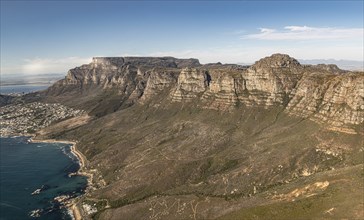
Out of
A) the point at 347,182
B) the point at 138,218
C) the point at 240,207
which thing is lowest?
the point at 138,218

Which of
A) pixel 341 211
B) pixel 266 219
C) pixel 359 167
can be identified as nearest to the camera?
pixel 341 211

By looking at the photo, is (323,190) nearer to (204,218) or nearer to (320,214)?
(320,214)

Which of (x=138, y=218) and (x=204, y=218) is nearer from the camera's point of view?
(x=204, y=218)

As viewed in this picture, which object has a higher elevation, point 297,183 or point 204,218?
point 297,183

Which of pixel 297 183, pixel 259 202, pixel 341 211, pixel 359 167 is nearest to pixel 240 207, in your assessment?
pixel 259 202

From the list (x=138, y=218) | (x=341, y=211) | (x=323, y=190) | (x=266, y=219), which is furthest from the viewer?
(x=138, y=218)

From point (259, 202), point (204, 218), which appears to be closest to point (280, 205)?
point (259, 202)

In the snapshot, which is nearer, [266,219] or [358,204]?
[358,204]

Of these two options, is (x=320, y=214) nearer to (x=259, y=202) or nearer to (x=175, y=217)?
(x=259, y=202)

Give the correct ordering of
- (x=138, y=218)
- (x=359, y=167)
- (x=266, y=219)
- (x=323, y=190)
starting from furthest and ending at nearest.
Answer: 1. (x=138, y=218)
2. (x=359, y=167)
3. (x=323, y=190)
4. (x=266, y=219)
